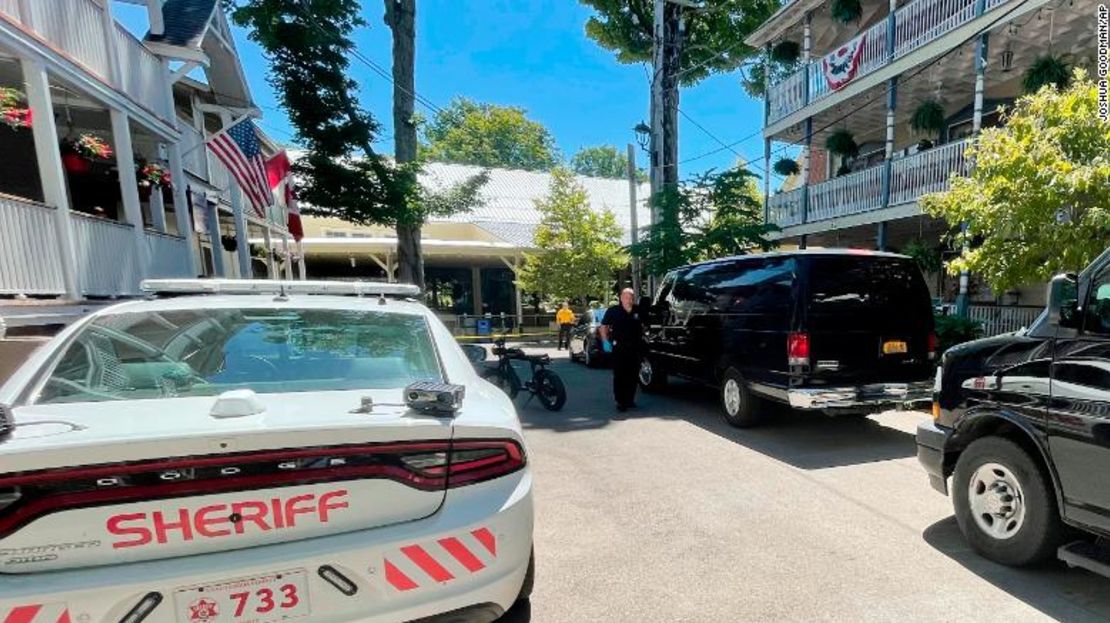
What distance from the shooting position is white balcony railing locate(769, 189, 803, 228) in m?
14.5

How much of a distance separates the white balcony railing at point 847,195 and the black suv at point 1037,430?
397 inches

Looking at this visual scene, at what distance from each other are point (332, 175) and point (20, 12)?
7132 millimetres

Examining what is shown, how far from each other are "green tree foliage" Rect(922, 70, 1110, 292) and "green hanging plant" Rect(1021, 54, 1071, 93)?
4414mm

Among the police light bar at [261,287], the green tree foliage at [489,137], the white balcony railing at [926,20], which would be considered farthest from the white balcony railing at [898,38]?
the green tree foliage at [489,137]

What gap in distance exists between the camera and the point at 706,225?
45.4 ft

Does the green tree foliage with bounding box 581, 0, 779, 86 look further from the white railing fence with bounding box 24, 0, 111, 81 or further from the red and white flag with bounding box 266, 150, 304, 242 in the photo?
the white railing fence with bounding box 24, 0, 111, 81

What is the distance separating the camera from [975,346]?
3.46 metres

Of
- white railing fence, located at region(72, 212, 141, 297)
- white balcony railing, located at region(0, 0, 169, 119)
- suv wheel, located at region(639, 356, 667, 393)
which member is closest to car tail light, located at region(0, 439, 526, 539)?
white railing fence, located at region(72, 212, 141, 297)

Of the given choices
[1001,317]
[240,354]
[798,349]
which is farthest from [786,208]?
[240,354]

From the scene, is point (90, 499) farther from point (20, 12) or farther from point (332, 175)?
point (332, 175)

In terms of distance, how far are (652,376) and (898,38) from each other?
9330 mm

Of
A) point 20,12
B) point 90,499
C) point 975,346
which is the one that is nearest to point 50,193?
A: point 20,12

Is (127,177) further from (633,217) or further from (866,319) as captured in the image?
(633,217)

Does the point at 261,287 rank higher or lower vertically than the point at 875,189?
lower
